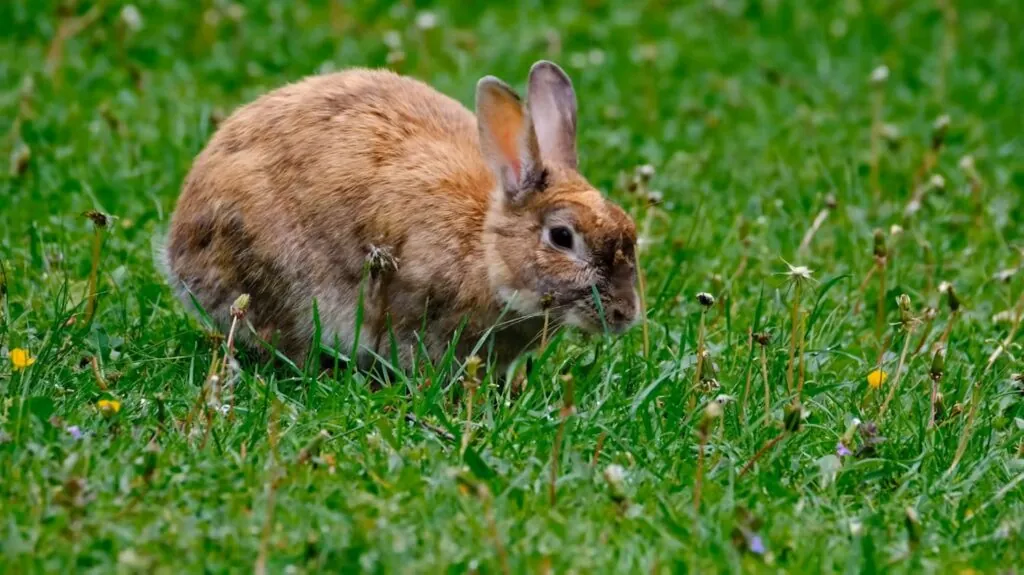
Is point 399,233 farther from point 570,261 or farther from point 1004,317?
point 1004,317

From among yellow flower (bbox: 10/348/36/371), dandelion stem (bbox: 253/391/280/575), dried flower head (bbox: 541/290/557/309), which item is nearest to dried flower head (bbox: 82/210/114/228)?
yellow flower (bbox: 10/348/36/371)

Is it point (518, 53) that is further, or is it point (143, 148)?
point (518, 53)

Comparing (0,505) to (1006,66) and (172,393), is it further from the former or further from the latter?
(1006,66)

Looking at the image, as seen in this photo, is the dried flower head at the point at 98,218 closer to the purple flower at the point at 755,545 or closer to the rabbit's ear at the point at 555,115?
the rabbit's ear at the point at 555,115

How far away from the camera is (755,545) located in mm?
3977

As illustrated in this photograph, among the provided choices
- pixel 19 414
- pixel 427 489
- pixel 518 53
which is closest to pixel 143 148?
pixel 518 53

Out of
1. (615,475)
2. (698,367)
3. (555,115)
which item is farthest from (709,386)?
(555,115)

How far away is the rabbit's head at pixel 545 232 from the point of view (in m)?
5.27

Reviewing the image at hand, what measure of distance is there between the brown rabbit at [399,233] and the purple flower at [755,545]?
1339 millimetres

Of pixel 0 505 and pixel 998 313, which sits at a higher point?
pixel 0 505

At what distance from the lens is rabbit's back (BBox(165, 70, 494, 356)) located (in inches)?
215

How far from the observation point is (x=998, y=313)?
6.11 metres

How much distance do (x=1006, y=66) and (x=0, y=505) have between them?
279 inches

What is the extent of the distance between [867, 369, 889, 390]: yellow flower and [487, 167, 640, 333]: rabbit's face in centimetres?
79
